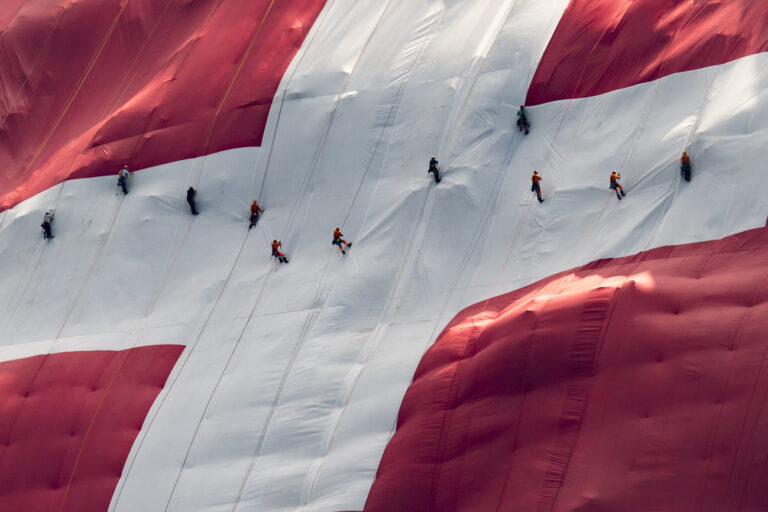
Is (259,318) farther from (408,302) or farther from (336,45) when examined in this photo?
(336,45)

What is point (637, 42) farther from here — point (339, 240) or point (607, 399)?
point (607, 399)

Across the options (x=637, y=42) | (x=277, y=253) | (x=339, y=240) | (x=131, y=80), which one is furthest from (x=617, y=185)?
(x=131, y=80)

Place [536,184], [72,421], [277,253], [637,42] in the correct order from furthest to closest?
[277,253], [72,421], [637,42], [536,184]

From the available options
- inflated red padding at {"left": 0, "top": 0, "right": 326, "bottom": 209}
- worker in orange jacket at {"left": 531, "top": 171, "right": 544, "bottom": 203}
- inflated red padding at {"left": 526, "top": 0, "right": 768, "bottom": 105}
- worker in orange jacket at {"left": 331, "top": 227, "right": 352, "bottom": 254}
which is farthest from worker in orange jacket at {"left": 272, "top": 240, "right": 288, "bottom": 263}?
inflated red padding at {"left": 526, "top": 0, "right": 768, "bottom": 105}

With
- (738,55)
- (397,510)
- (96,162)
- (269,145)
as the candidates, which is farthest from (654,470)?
(96,162)

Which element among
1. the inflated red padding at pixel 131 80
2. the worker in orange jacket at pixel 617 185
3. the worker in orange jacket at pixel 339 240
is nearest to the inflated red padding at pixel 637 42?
the worker in orange jacket at pixel 617 185
